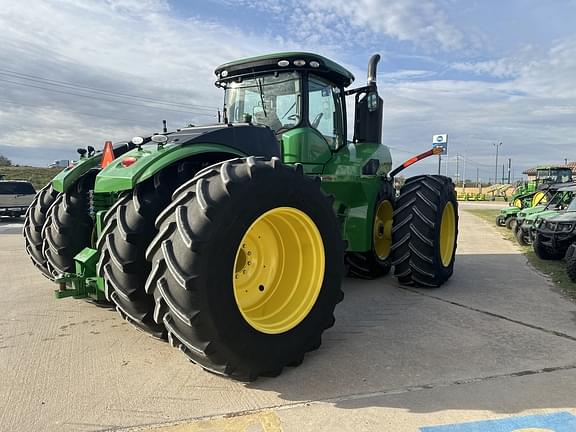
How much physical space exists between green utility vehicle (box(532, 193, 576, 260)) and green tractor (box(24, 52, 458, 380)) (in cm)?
411

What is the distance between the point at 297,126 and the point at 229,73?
3.62ft

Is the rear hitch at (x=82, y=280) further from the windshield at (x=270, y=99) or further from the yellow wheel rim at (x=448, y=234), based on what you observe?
the yellow wheel rim at (x=448, y=234)

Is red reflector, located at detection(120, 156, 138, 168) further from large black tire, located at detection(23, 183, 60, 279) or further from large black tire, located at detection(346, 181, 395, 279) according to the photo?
large black tire, located at detection(346, 181, 395, 279)

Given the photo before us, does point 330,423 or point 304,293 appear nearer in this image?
point 330,423

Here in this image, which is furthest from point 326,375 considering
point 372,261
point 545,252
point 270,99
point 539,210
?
point 539,210

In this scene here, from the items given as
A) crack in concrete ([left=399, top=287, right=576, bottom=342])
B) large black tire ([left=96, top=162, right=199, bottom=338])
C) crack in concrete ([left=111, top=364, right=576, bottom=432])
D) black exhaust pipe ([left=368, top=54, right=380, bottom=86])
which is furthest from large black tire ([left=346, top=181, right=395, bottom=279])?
large black tire ([left=96, top=162, right=199, bottom=338])

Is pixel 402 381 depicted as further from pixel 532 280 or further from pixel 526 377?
pixel 532 280

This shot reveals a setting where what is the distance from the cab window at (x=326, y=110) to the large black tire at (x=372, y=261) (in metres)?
1.08

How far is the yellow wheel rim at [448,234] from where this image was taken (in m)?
7.11

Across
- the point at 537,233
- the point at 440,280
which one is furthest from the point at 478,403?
the point at 537,233

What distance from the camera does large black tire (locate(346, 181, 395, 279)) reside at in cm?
679

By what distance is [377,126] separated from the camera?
676 cm

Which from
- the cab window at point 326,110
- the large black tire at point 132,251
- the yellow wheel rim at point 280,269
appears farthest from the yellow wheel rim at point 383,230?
the large black tire at point 132,251

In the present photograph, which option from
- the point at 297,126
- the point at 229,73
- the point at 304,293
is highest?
the point at 229,73
